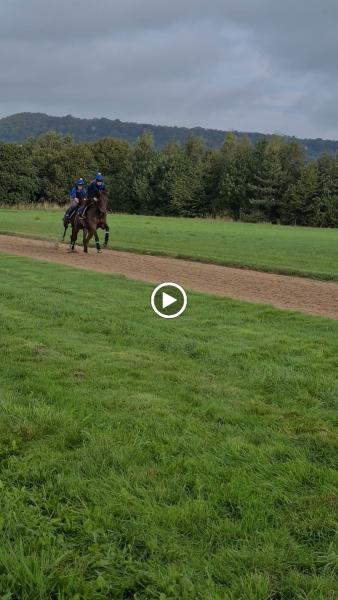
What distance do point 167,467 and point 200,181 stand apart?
249ft

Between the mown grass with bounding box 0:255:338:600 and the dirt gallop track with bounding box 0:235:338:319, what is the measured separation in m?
4.70

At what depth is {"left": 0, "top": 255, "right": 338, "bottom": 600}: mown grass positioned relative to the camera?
323 cm

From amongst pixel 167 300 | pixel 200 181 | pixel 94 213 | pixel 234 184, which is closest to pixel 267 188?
pixel 234 184

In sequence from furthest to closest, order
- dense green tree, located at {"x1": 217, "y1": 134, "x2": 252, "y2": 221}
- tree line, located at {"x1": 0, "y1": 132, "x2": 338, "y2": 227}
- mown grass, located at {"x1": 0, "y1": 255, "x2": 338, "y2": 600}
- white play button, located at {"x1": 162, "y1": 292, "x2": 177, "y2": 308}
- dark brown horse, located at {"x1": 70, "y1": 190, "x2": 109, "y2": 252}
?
dense green tree, located at {"x1": 217, "y1": 134, "x2": 252, "y2": 221}
tree line, located at {"x1": 0, "y1": 132, "x2": 338, "y2": 227}
dark brown horse, located at {"x1": 70, "y1": 190, "x2": 109, "y2": 252}
white play button, located at {"x1": 162, "y1": 292, "x2": 177, "y2": 308}
mown grass, located at {"x1": 0, "y1": 255, "x2": 338, "y2": 600}

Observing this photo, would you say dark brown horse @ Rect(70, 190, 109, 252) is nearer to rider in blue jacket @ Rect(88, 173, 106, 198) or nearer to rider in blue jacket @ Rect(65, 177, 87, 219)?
rider in blue jacket @ Rect(88, 173, 106, 198)

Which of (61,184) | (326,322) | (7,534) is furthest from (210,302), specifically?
(61,184)

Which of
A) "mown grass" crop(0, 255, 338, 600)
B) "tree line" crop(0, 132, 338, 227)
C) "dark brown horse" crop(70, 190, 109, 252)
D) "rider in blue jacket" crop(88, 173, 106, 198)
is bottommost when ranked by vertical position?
"mown grass" crop(0, 255, 338, 600)

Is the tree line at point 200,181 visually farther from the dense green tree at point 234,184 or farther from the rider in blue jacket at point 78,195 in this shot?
the rider in blue jacket at point 78,195

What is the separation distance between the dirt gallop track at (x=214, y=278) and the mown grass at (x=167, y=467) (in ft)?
15.4

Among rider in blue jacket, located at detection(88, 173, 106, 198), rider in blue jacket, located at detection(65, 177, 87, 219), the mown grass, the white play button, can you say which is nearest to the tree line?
rider in blue jacket, located at detection(65, 177, 87, 219)

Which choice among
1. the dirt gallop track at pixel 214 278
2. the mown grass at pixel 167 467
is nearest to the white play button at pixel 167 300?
the dirt gallop track at pixel 214 278

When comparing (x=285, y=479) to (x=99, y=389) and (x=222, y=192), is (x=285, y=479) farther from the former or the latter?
(x=222, y=192)

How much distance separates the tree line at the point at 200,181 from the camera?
70875mm

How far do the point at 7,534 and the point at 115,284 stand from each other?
37.6 ft
